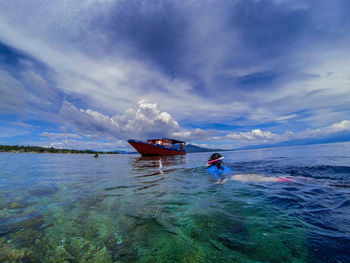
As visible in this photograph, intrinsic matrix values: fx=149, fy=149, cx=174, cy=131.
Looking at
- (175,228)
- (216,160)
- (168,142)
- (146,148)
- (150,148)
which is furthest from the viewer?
(168,142)

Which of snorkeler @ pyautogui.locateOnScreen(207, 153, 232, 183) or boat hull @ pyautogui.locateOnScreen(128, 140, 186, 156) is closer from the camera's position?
snorkeler @ pyautogui.locateOnScreen(207, 153, 232, 183)

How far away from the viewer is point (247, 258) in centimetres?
248

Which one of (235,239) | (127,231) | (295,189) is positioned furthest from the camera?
(295,189)

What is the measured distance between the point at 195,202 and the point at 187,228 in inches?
75.1

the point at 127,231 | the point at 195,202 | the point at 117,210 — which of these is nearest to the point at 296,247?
the point at 195,202

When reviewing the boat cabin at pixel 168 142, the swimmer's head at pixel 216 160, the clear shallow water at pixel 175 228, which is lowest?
the clear shallow water at pixel 175 228

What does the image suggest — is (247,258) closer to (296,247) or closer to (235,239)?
(235,239)

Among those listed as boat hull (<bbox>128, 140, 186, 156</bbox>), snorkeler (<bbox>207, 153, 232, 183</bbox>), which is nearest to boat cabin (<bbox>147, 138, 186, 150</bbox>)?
boat hull (<bbox>128, 140, 186, 156</bbox>)

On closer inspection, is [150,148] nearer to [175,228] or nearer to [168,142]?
[168,142]

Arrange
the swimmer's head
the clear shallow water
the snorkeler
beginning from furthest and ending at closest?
1. the swimmer's head
2. the snorkeler
3. the clear shallow water

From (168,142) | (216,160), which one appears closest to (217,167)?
(216,160)

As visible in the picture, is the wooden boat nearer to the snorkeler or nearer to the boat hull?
the boat hull

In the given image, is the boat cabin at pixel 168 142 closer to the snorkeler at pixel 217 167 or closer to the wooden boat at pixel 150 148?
the wooden boat at pixel 150 148

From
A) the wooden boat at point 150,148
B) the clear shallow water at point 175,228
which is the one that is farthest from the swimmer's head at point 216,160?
the wooden boat at point 150,148
